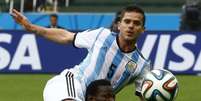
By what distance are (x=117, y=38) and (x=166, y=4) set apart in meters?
20.4

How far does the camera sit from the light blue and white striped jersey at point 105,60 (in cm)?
790

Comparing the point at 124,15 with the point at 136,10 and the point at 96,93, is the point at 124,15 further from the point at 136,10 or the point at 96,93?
the point at 96,93

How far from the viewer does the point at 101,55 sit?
26.0 ft

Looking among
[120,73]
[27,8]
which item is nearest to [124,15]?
[120,73]

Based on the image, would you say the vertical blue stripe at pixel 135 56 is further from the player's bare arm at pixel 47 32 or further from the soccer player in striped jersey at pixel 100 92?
the soccer player in striped jersey at pixel 100 92

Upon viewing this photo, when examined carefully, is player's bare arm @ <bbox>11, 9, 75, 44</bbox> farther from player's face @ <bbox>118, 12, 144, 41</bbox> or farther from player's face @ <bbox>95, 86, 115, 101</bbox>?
player's face @ <bbox>95, 86, 115, 101</bbox>

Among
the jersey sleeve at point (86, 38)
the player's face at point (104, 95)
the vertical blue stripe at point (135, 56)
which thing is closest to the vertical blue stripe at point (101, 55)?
the jersey sleeve at point (86, 38)

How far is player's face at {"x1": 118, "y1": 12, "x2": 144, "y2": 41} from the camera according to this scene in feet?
25.4

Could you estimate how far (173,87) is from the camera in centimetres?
791

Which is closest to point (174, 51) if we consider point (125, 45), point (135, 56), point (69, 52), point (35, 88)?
point (69, 52)

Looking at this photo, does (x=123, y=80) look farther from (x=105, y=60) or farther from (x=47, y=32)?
(x=47, y=32)

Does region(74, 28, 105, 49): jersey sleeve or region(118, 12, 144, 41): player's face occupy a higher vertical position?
region(118, 12, 144, 41): player's face

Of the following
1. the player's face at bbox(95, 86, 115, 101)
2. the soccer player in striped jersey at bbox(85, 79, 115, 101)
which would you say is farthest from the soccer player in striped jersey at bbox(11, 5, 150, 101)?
the player's face at bbox(95, 86, 115, 101)

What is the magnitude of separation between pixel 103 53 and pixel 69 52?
989 cm
